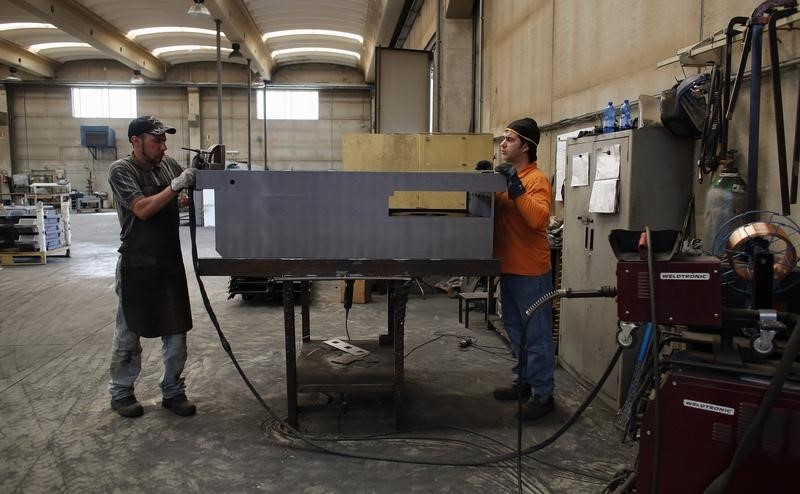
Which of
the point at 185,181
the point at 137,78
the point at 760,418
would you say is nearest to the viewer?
the point at 760,418

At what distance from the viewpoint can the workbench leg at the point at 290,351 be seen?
2.23m

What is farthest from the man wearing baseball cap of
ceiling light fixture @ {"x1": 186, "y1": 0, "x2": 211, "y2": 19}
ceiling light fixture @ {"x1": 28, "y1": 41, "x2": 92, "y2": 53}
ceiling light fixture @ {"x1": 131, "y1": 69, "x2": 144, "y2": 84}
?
ceiling light fixture @ {"x1": 28, "y1": 41, "x2": 92, "y2": 53}

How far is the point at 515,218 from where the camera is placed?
8.12ft

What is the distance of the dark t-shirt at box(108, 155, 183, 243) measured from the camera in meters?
2.41

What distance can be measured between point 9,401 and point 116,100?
16.5 meters

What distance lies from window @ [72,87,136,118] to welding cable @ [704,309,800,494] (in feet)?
60.6

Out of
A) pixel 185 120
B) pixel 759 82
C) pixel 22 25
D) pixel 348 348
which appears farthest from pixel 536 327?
pixel 185 120

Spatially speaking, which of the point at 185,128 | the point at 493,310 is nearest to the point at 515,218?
the point at 493,310

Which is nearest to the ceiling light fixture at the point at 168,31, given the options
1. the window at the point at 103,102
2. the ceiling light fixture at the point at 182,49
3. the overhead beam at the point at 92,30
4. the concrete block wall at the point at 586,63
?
the overhead beam at the point at 92,30

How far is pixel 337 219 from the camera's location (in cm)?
209

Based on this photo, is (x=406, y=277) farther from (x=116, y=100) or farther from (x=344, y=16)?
(x=116, y=100)

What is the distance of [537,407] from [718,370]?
1.31m

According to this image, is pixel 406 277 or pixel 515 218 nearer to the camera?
pixel 406 277

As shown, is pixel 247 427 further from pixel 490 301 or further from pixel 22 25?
pixel 22 25
